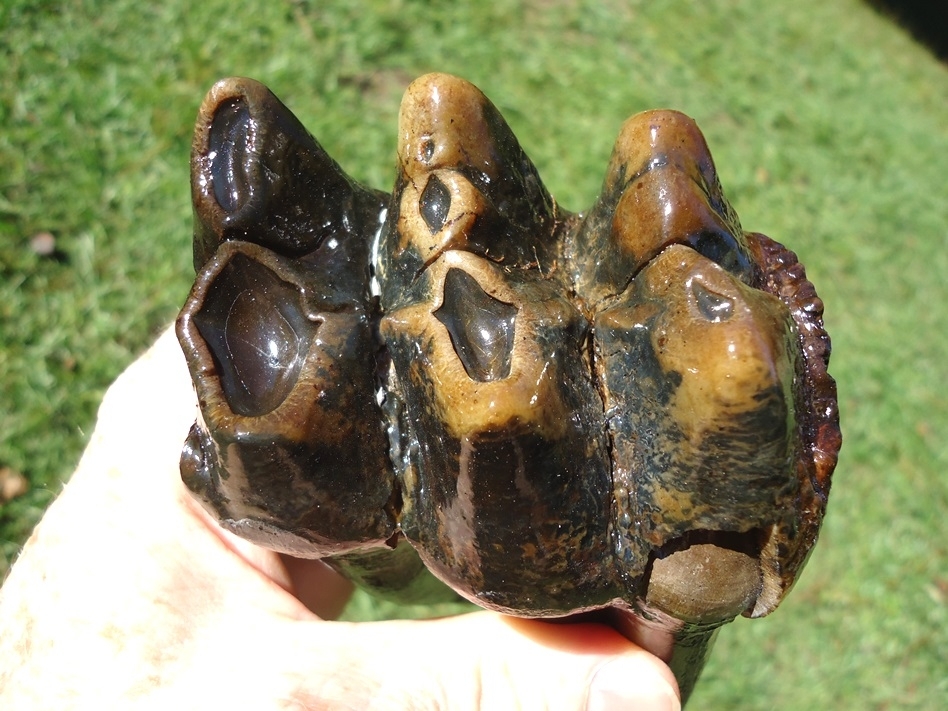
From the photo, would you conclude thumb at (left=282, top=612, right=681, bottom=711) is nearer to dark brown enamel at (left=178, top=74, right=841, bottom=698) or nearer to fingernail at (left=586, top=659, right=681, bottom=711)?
fingernail at (left=586, top=659, right=681, bottom=711)

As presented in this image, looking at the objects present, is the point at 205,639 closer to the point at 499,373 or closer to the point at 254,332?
the point at 254,332

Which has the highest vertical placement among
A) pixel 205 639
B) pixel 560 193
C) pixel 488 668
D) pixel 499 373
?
pixel 499 373

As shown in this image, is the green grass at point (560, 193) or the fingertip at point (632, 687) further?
the green grass at point (560, 193)

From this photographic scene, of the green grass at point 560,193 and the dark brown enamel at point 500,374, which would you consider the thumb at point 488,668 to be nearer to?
the dark brown enamel at point 500,374

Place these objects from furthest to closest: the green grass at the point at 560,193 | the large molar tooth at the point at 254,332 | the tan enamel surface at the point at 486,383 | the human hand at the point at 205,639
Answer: the green grass at the point at 560,193 < the human hand at the point at 205,639 < the large molar tooth at the point at 254,332 < the tan enamel surface at the point at 486,383

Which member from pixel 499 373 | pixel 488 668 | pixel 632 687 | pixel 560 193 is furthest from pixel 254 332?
pixel 560 193

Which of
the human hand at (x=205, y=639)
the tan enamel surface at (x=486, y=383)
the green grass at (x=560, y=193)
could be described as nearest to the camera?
the tan enamel surface at (x=486, y=383)

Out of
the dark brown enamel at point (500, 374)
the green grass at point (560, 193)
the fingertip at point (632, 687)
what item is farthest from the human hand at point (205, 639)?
the green grass at point (560, 193)

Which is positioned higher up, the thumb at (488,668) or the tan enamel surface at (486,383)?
the tan enamel surface at (486,383)

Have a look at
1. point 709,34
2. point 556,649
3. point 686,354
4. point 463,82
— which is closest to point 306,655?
point 556,649

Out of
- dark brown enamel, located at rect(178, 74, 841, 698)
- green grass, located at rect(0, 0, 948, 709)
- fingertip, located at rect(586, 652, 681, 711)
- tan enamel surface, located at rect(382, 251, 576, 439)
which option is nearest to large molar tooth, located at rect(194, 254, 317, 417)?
dark brown enamel, located at rect(178, 74, 841, 698)
